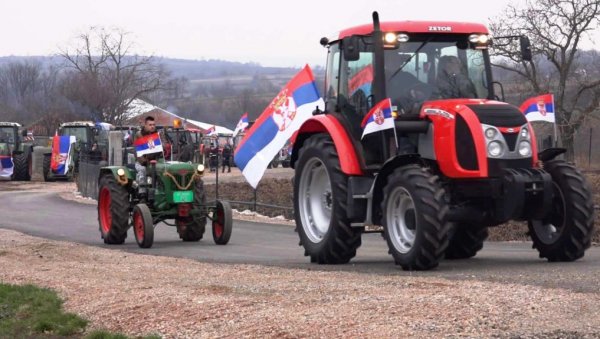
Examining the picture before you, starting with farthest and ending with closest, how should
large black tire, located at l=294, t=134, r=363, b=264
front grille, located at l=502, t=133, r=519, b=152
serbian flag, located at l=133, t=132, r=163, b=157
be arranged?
1. serbian flag, located at l=133, t=132, r=163, b=157
2. large black tire, located at l=294, t=134, r=363, b=264
3. front grille, located at l=502, t=133, r=519, b=152

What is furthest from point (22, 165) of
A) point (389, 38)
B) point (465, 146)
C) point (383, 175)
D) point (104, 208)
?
point (465, 146)

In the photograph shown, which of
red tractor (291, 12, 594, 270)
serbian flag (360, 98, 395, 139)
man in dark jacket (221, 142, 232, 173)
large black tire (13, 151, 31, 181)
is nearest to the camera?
red tractor (291, 12, 594, 270)

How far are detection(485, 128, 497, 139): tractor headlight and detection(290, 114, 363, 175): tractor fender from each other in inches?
72.1

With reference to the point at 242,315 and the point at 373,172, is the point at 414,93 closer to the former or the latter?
the point at 373,172

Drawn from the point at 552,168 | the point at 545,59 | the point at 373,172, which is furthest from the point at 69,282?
the point at 545,59

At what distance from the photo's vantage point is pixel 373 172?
43.4 ft

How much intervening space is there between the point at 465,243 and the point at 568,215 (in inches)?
83.8

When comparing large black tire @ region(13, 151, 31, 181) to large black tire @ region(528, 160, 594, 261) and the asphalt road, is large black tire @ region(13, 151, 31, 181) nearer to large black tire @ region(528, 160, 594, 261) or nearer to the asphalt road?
the asphalt road

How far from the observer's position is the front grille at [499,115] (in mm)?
12055

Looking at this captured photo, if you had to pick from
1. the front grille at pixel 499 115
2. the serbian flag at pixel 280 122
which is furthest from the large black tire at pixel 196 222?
the front grille at pixel 499 115

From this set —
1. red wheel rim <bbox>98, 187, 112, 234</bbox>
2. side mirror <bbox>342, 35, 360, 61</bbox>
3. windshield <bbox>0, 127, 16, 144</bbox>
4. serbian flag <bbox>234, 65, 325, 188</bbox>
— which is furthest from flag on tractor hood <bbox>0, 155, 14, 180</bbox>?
side mirror <bbox>342, 35, 360, 61</bbox>

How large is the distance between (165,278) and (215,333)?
3.68 m

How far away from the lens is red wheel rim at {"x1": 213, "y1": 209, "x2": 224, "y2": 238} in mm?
18703

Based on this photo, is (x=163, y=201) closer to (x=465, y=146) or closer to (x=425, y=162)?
(x=425, y=162)
